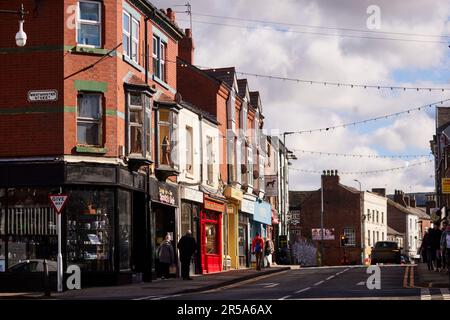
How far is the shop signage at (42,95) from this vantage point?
28.3 metres

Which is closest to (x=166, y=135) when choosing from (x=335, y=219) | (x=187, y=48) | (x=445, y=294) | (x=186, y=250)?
(x=186, y=250)

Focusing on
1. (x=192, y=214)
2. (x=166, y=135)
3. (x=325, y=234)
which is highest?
(x=166, y=135)

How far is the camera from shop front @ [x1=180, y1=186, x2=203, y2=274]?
122 feet

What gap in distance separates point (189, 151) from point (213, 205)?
14.8 ft

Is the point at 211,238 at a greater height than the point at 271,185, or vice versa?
the point at 271,185

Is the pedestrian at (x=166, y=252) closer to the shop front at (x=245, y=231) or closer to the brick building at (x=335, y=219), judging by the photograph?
A: the shop front at (x=245, y=231)

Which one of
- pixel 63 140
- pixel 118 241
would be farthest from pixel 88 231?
pixel 63 140

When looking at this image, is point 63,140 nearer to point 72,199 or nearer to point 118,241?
point 72,199

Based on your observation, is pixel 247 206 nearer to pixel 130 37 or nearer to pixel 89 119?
pixel 130 37

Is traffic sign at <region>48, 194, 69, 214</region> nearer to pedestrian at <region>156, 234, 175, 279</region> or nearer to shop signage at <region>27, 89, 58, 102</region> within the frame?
→ shop signage at <region>27, 89, 58, 102</region>

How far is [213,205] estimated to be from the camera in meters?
41.8

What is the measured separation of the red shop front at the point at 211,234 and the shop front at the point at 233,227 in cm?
191

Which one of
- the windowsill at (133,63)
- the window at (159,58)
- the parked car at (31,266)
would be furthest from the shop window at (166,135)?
the parked car at (31,266)
